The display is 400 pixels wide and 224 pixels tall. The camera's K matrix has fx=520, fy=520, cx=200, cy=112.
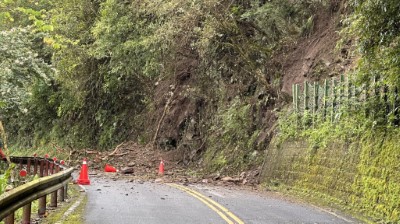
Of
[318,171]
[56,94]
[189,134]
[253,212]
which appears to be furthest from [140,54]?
[253,212]

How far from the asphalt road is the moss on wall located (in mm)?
987

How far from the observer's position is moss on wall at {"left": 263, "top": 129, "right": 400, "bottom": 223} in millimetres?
11078

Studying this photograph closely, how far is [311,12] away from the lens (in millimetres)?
22734

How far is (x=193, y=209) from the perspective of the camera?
1128 cm

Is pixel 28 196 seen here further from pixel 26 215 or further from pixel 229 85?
pixel 229 85

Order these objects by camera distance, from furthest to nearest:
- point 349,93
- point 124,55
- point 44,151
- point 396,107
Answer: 1. point 44,151
2. point 124,55
3. point 349,93
4. point 396,107

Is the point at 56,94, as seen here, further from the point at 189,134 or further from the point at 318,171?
the point at 318,171

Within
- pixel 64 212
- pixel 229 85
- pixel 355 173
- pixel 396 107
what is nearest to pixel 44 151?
pixel 229 85

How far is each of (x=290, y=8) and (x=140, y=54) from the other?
9066 millimetres

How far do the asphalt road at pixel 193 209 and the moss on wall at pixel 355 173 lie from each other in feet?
3.24

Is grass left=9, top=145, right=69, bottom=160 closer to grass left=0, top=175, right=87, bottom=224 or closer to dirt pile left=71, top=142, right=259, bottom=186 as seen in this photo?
dirt pile left=71, top=142, right=259, bottom=186

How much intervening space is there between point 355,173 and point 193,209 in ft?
14.3

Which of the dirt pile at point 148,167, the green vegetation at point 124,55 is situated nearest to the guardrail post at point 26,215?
the green vegetation at point 124,55

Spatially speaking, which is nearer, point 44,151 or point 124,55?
point 124,55
